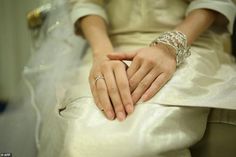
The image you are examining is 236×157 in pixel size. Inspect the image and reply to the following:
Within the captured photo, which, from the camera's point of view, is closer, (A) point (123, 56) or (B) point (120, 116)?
(B) point (120, 116)

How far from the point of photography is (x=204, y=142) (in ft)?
2.09

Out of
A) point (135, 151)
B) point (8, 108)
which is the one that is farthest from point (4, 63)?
point (135, 151)

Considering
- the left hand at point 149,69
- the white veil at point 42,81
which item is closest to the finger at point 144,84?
the left hand at point 149,69

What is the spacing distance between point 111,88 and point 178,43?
6.8 inches

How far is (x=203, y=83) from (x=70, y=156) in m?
0.28

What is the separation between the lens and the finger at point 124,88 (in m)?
0.60

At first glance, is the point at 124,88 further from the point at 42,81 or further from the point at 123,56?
the point at 42,81

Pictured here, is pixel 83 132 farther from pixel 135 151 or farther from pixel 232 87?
pixel 232 87

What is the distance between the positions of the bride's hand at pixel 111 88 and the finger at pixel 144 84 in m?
0.01

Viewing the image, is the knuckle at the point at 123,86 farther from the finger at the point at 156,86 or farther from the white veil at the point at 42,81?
the white veil at the point at 42,81

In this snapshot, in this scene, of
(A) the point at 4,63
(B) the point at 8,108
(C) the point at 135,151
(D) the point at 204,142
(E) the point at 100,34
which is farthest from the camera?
(A) the point at 4,63

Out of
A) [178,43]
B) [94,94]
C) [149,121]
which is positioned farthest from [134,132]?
[178,43]

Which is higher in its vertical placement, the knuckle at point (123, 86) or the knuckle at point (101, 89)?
the knuckle at point (123, 86)

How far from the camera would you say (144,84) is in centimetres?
63
